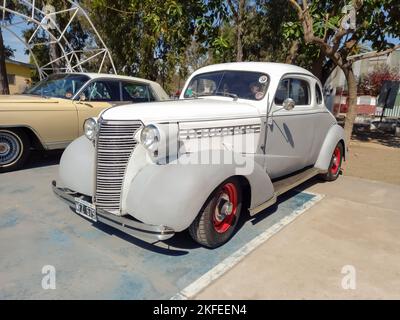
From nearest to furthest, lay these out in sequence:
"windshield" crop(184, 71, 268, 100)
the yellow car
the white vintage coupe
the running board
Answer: the white vintage coupe → the running board → "windshield" crop(184, 71, 268, 100) → the yellow car

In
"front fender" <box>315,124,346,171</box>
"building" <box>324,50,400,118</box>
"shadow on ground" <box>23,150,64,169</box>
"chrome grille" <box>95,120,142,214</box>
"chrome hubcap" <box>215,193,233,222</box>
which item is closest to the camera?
"chrome grille" <box>95,120,142,214</box>

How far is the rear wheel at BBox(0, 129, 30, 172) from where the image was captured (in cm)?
567

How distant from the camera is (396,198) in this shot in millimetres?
5348

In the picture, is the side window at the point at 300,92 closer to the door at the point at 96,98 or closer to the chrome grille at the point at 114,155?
the chrome grille at the point at 114,155

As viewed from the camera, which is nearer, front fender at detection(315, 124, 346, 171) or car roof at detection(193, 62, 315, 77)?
car roof at detection(193, 62, 315, 77)

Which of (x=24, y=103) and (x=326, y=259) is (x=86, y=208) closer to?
(x=326, y=259)

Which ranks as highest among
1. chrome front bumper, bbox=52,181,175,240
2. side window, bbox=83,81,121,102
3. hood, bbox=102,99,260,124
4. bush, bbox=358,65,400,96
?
bush, bbox=358,65,400,96

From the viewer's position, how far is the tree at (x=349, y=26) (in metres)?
6.90

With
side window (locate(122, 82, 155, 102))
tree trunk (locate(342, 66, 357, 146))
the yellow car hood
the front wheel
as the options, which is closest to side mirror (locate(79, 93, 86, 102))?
the yellow car hood

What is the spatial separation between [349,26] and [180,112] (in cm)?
516

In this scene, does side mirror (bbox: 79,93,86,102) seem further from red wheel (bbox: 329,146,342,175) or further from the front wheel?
red wheel (bbox: 329,146,342,175)
